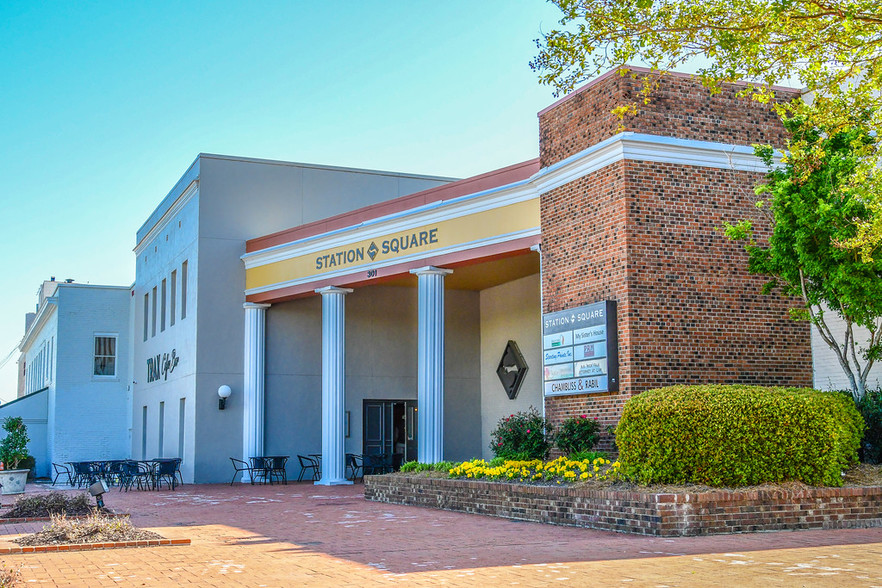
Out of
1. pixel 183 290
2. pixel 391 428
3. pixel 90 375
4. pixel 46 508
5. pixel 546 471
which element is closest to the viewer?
pixel 546 471

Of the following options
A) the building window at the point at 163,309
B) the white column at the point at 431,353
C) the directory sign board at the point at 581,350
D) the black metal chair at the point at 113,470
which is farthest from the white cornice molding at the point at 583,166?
the building window at the point at 163,309

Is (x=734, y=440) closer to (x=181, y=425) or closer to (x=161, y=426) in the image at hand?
(x=181, y=425)

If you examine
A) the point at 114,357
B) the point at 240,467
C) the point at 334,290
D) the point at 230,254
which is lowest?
the point at 240,467

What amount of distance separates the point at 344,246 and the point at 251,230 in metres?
4.41

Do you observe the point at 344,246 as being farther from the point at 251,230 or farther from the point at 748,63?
the point at 748,63

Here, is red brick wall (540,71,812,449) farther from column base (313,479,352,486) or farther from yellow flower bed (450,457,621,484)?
column base (313,479,352,486)

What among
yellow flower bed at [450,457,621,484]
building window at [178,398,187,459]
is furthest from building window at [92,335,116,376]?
yellow flower bed at [450,457,621,484]

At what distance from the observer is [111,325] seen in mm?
36938

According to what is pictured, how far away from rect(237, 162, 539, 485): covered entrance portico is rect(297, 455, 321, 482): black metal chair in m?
0.50

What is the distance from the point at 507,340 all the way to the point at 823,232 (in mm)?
13723

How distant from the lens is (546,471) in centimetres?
1391

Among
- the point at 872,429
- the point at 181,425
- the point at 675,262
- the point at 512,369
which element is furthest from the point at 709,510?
the point at 181,425

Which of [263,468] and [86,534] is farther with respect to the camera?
[263,468]

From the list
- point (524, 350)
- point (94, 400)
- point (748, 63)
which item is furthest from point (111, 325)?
point (748, 63)
